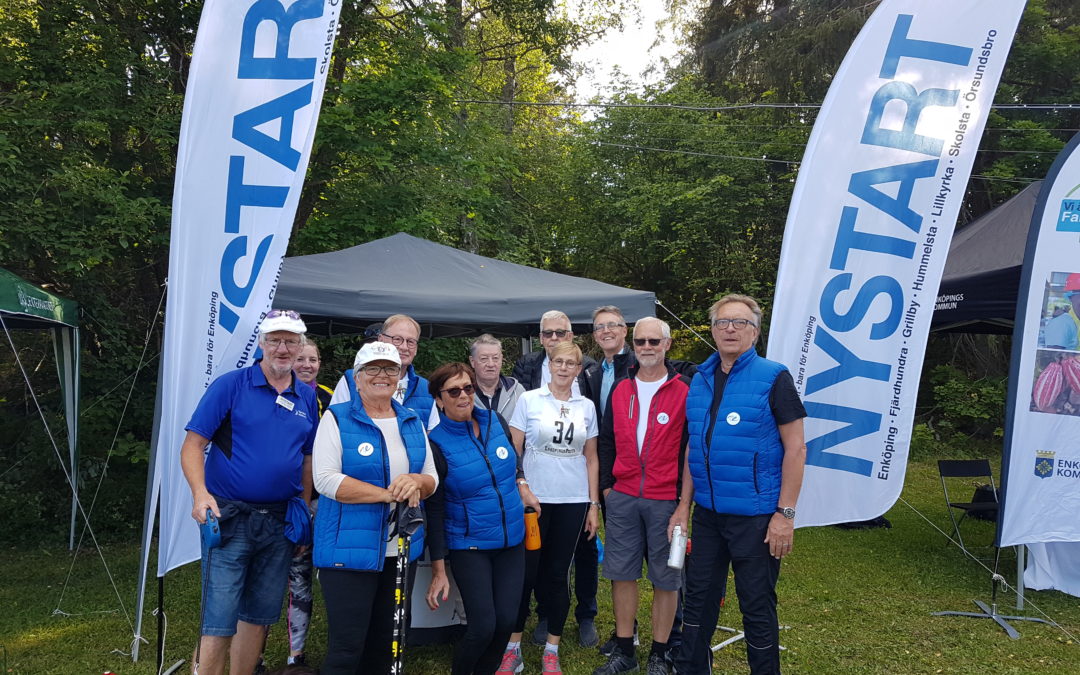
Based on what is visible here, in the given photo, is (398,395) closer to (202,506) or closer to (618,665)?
(202,506)

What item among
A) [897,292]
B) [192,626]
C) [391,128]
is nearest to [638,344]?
[897,292]

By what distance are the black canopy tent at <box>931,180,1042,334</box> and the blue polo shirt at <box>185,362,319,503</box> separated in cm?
409

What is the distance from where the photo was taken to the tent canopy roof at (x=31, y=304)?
13.2 ft

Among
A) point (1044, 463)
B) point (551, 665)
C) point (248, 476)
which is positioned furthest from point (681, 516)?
point (1044, 463)

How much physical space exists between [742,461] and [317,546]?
156cm

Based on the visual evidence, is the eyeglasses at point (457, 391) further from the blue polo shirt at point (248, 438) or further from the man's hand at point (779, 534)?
the man's hand at point (779, 534)

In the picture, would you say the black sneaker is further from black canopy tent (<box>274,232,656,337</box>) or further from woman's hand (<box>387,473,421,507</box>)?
black canopy tent (<box>274,232,656,337</box>)

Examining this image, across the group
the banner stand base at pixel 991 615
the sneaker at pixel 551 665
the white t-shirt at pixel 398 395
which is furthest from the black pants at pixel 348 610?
the banner stand base at pixel 991 615

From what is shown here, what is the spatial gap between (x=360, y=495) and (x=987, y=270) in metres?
4.67

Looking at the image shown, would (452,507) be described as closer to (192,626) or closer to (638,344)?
(638,344)

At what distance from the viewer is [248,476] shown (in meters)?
2.63

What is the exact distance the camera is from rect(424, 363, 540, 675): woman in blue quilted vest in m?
2.82

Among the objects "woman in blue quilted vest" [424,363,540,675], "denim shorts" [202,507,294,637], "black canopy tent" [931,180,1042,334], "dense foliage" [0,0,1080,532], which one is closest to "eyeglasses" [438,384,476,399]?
"woman in blue quilted vest" [424,363,540,675]

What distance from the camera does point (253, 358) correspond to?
3.10 meters
